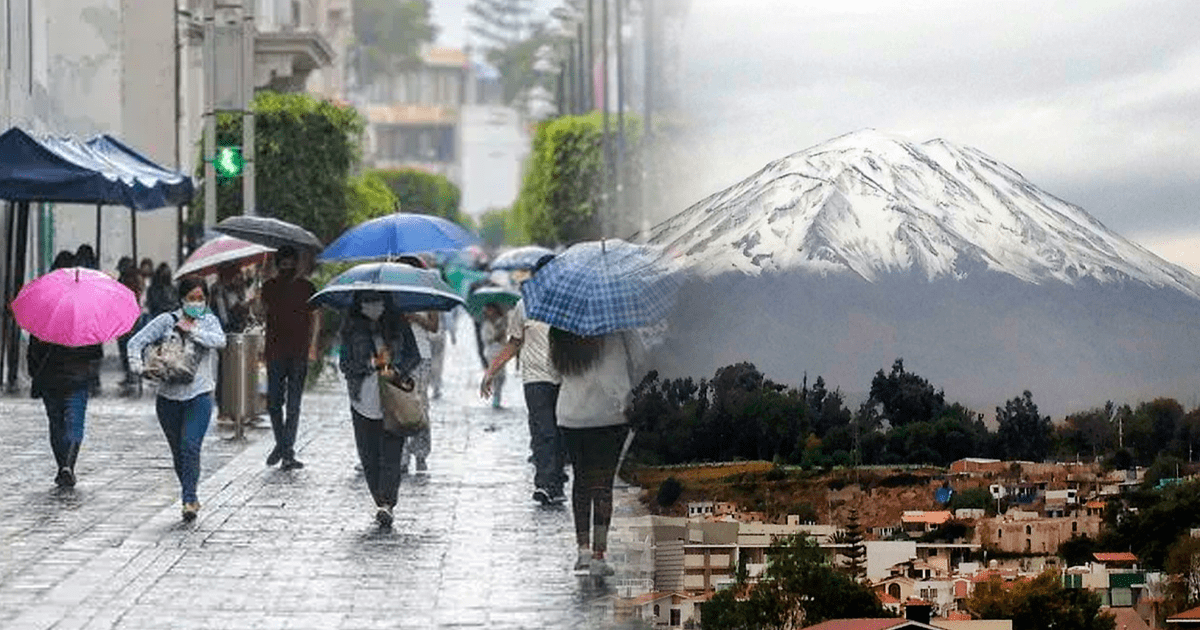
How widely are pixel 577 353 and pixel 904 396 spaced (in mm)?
5184

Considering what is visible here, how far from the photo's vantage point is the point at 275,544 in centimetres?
1542

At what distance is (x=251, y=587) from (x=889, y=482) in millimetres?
5230

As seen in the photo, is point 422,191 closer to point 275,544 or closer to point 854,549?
point 275,544

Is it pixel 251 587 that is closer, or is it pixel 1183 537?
Result: pixel 1183 537

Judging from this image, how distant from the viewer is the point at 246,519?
16.8 m

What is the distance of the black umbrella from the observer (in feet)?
73.8

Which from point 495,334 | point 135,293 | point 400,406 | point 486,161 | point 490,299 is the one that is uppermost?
point 486,161

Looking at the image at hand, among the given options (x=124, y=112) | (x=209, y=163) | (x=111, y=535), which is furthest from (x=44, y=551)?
(x=124, y=112)

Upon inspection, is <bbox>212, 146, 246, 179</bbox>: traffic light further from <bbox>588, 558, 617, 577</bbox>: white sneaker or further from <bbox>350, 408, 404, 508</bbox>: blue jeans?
<bbox>588, 558, 617, 577</bbox>: white sneaker

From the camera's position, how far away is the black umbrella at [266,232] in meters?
22.5

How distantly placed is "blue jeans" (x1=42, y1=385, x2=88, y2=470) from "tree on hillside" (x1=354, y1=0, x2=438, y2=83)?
128 meters

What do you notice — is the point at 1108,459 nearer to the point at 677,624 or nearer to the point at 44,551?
the point at 677,624

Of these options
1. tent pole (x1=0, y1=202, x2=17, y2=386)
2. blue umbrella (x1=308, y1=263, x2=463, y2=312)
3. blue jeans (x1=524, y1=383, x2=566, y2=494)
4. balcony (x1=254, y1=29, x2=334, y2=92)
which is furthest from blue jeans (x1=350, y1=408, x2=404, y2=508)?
balcony (x1=254, y1=29, x2=334, y2=92)

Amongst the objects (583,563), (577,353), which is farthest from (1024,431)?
(583,563)
